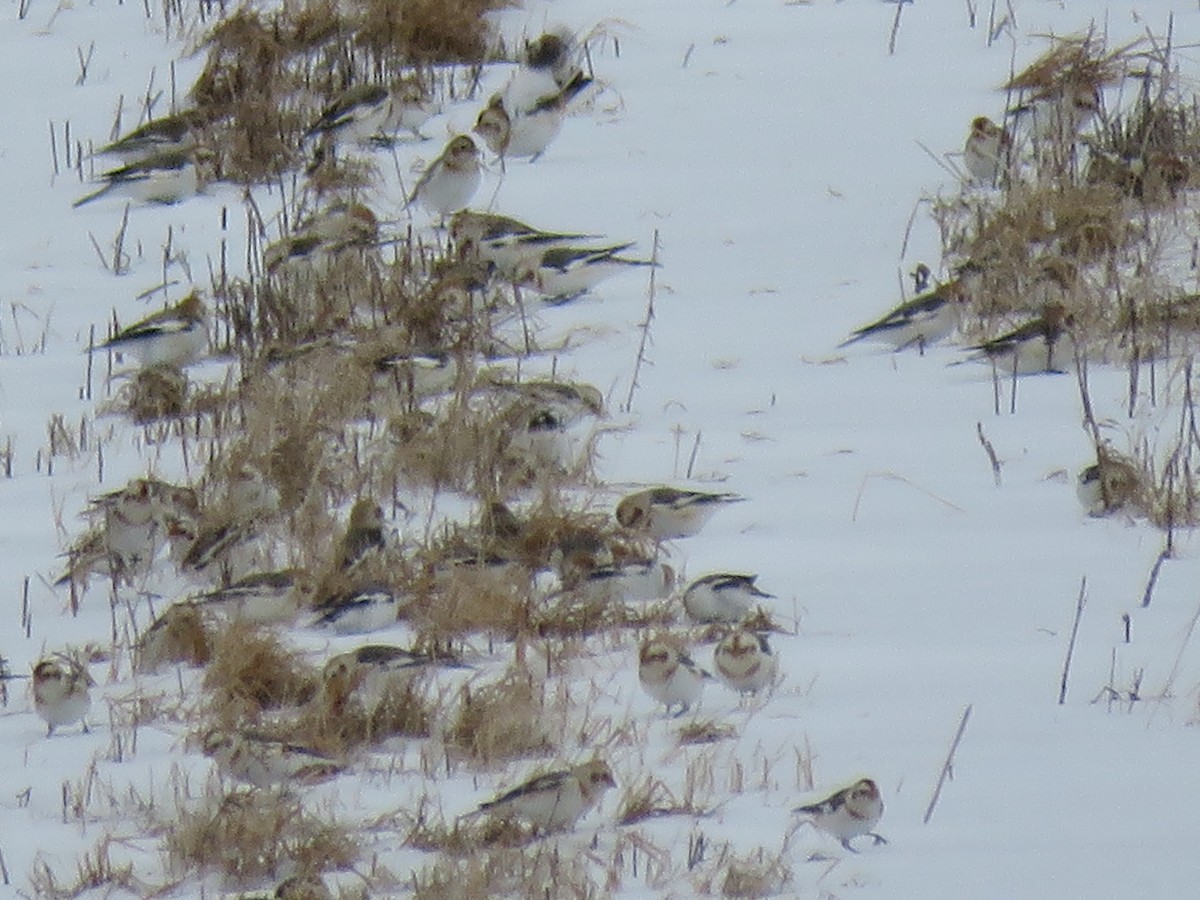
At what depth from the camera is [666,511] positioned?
7.85 meters

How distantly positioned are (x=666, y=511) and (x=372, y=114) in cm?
459

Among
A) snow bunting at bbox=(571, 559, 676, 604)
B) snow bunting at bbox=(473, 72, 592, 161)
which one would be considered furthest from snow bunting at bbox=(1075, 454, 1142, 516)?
snow bunting at bbox=(473, 72, 592, 161)

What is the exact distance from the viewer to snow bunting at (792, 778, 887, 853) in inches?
218

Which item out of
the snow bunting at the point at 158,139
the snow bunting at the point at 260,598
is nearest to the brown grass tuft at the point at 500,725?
the snow bunting at the point at 260,598

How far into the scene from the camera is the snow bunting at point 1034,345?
9.13 m

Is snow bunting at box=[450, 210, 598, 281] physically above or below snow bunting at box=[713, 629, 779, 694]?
above

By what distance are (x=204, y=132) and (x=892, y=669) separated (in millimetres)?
6476

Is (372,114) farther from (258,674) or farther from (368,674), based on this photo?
(368,674)

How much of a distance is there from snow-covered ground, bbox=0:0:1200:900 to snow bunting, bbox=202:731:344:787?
98 millimetres

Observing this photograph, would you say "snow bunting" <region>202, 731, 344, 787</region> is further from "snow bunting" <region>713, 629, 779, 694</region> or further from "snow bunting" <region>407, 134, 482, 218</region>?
"snow bunting" <region>407, 134, 482, 218</region>

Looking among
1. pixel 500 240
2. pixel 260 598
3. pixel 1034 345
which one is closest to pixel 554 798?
pixel 260 598

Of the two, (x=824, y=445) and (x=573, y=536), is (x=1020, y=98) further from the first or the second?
(x=573, y=536)

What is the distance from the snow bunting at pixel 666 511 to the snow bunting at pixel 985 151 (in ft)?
11.5

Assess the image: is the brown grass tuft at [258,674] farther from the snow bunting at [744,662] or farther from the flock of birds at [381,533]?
the snow bunting at [744,662]
